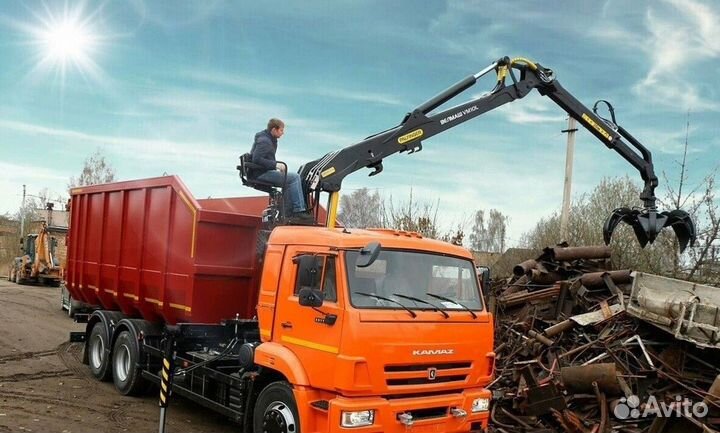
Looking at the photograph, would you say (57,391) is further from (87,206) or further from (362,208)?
(362,208)

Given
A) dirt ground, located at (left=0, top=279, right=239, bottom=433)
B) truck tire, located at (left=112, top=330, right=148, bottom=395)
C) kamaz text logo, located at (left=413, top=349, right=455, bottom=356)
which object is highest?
kamaz text logo, located at (left=413, top=349, right=455, bottom=356)

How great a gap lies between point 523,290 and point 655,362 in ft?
11.7

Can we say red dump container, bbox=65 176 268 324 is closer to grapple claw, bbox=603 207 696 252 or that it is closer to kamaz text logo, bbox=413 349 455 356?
kamaz text logo, bbox=413 349 455 356

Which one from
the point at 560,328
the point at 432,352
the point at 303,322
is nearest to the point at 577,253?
the point at 560,328

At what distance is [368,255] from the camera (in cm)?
537

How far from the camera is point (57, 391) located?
30.1 ft

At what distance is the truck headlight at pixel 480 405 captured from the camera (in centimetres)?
611

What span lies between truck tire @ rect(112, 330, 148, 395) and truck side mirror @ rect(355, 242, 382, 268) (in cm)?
508

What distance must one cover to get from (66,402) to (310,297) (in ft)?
17.0

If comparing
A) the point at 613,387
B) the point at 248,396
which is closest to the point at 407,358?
the point at 248,396

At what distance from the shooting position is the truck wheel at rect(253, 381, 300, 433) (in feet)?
19.0

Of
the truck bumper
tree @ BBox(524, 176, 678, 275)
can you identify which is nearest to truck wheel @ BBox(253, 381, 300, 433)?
the truck bumper

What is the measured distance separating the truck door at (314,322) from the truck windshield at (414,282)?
0.71 ft

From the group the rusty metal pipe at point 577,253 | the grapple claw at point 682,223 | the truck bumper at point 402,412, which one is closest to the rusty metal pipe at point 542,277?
the rusty metal pipe at point 577,253
